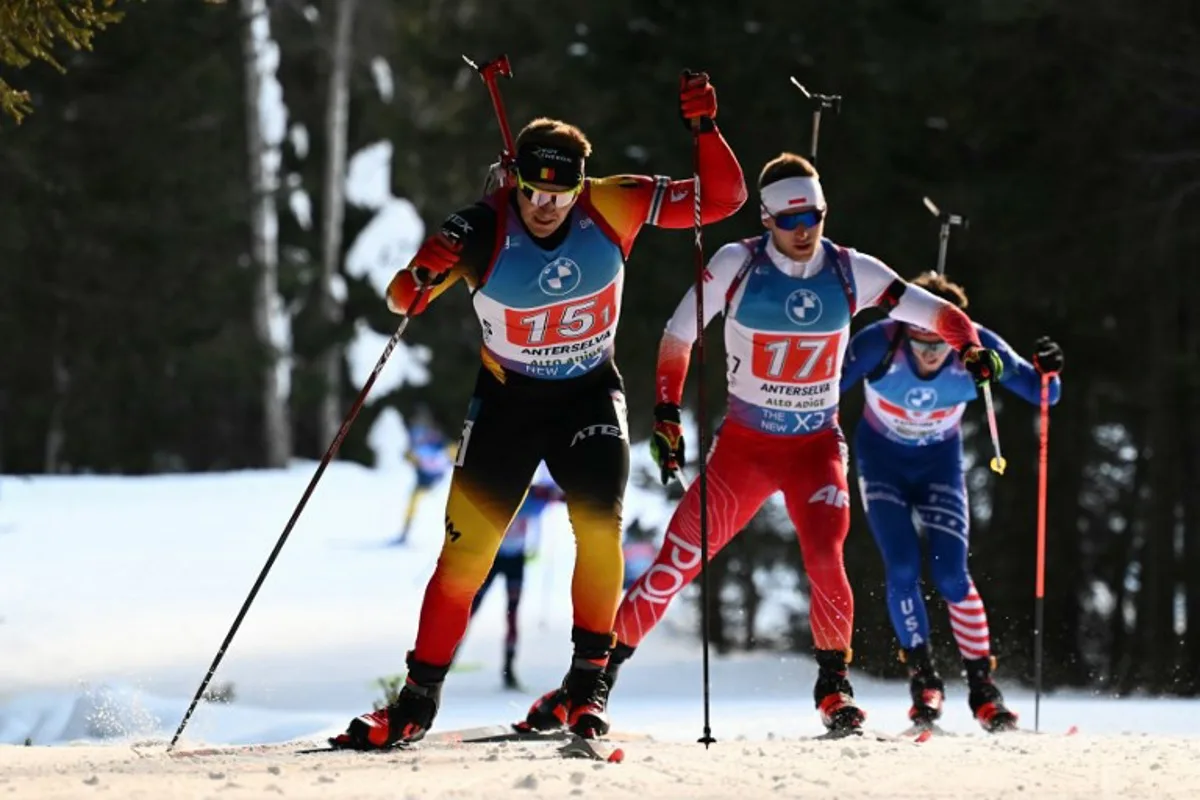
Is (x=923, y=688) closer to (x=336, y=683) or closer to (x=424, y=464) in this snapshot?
(x=336, y=683)

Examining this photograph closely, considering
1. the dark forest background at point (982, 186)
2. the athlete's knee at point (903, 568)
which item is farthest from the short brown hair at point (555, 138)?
the dark forest background at point (982, 186)

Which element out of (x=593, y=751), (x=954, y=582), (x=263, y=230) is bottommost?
(x=593, y=751)

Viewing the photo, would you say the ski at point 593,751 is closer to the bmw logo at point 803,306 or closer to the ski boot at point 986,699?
the bmw logo at point 803,306

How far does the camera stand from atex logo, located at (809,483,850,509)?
7711mm

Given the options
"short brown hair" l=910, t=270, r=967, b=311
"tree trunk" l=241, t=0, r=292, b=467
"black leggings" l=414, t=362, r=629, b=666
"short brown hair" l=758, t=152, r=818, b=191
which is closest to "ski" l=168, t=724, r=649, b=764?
"black leggings" l=414, t=362, r=629, b=666

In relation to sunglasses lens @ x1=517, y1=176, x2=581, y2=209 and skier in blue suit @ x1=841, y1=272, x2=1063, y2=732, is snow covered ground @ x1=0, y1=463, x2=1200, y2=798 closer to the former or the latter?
skier in blue suit @ x1=841, y1=272, x2=1063, y2=732

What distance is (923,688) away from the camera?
936 cm

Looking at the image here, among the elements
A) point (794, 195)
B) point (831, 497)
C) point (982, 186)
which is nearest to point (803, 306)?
point (794, 195)

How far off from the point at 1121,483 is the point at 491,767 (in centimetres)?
1640

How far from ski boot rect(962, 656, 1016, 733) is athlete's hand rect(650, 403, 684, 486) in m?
2.74

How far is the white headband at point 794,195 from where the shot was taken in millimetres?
7781

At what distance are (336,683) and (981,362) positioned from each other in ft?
23.1

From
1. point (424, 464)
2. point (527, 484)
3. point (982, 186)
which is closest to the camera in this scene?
point (527, 484)

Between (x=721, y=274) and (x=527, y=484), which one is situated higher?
(x=721, y=274)
